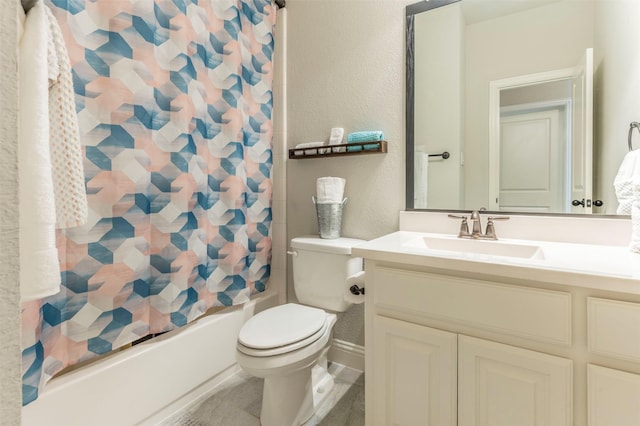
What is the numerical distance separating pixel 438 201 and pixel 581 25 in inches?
33.8

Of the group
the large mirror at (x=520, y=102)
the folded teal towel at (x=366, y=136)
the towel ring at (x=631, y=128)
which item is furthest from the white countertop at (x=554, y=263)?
the folded teal towel at (x=366, y=136)

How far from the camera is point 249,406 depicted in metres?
1.51

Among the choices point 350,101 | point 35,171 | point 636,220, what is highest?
point 350,101

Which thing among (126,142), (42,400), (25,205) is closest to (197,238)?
(126,142)

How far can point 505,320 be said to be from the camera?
90 centimetres

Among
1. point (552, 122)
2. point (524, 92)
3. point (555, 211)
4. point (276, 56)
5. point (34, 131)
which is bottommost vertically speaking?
point (555, 211)

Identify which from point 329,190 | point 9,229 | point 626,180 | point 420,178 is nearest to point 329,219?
point 329,190

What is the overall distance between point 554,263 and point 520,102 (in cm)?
80

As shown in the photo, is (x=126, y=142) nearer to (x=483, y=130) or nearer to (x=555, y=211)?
(x=483, y=130)

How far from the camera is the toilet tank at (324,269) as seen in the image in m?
1.58

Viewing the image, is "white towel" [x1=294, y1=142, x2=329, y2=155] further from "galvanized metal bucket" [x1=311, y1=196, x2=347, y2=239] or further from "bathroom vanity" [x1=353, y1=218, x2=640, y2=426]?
"bathroom vanity" [x1=353, y1=218, x2=640, y2=426]

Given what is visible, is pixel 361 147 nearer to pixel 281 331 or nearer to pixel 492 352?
pixel 281 331

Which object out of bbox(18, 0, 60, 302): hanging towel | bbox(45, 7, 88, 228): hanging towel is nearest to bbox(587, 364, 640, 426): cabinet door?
bbox(18, 0, 60, 302): hanging towel

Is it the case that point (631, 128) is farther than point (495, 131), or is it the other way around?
point (495, 131)
